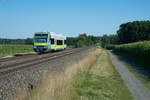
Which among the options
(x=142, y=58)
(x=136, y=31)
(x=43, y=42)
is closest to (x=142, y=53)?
(x=142, y=58)

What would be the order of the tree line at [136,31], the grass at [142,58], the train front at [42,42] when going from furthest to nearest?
the tree line at [136,31]
the train front at [42,42]
the grass at [142,58]

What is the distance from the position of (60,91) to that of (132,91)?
15.5ft

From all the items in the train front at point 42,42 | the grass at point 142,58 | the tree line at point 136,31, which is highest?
the tree line at point 136,31

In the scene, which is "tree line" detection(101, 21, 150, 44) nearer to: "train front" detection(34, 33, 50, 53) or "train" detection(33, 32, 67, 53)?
"train" detection(33, 32, 67, 53)

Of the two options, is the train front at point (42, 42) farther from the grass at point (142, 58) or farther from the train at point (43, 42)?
the grass at point (142, 58)

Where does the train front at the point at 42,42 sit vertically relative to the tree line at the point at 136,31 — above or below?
below

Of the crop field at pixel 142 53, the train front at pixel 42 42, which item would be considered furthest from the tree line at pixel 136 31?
the train front at pixel 42 42

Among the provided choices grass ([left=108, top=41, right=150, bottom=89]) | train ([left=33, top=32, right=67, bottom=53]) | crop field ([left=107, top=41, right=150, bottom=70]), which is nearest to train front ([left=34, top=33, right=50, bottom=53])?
train ([left=33, top=32, right=67, bottom=53])

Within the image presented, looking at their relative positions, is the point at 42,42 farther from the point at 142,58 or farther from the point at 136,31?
the point at 136,31

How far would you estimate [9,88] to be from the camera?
4703mm

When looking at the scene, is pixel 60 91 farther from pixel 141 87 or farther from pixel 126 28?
pixel 126 28

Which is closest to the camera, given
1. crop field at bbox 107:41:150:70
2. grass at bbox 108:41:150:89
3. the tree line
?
grass at bbox 108:41:150:89

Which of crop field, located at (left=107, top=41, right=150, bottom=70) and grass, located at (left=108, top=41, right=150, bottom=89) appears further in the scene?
crop field, located at (left=107, top=41, right=150, bottom=70)

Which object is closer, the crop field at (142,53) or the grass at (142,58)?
the grass at (142,58)
